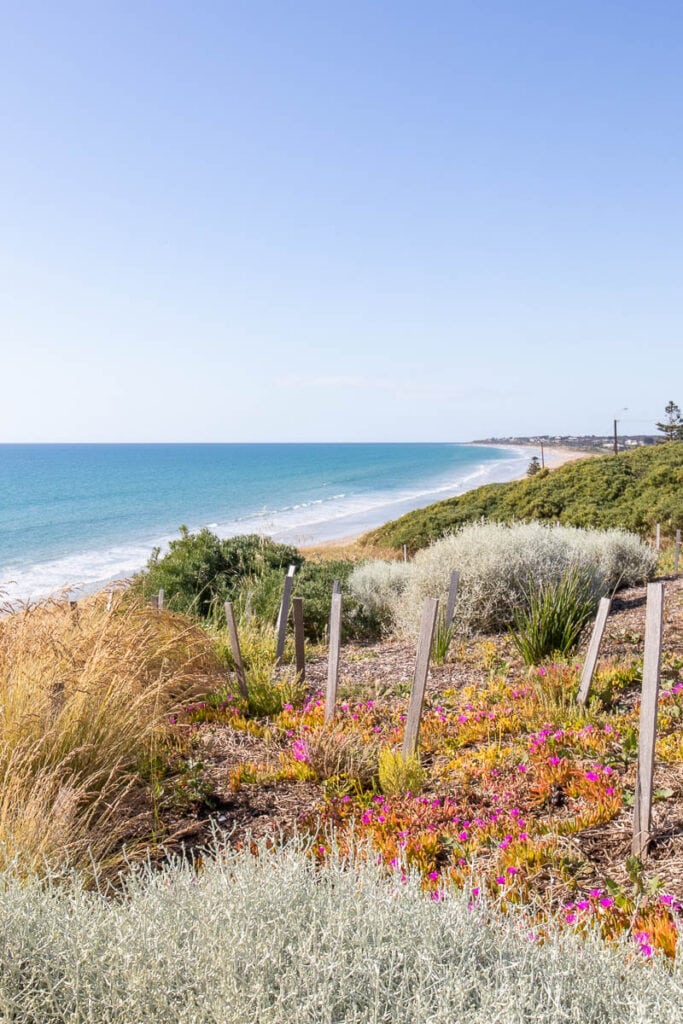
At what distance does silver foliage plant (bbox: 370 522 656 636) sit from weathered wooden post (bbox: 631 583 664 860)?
499cm

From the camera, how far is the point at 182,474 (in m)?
104

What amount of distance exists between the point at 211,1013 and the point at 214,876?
526 mm

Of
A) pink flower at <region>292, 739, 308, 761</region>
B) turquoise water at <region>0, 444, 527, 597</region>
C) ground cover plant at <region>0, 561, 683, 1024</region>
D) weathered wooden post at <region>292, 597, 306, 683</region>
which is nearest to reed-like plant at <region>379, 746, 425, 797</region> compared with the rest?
ground cover plant at <region>0, 561, 683, 1024</region>

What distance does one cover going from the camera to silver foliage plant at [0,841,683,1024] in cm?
183

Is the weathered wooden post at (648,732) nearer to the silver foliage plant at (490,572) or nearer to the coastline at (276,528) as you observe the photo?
the coastline at (276,528)

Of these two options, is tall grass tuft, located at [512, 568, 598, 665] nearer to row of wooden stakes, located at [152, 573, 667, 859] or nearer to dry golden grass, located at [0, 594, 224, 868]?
row of wooden stakes, located at [152, 573, 667, 859]

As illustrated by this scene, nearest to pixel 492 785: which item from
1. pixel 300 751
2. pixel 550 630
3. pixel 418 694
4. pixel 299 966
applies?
pixel 418 694

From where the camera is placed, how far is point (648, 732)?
3607 millimetres

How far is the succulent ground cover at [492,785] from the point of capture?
319 cm

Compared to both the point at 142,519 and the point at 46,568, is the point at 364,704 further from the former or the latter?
the point at 142,519

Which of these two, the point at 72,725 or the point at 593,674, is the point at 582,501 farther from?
the point at 72,725

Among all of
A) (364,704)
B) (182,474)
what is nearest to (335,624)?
(364,704)

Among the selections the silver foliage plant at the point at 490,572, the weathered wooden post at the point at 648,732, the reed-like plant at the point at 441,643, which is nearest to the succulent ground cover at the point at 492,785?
the weathered wooden post at the point at 648,732

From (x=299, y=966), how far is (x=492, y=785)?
107 inches
